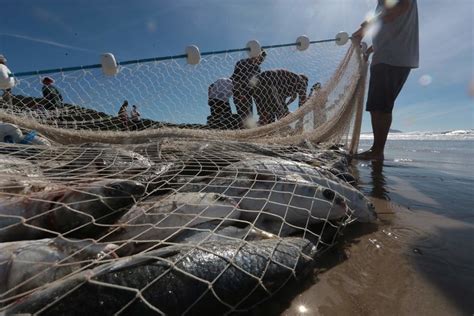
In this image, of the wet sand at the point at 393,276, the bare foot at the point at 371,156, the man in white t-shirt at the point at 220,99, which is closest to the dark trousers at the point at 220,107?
the man in white t-shirt at the point at 220,99

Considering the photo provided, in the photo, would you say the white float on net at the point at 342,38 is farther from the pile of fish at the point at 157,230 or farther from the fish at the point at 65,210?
the fish at the point at 65,210

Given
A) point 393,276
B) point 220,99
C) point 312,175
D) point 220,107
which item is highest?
point 220,99

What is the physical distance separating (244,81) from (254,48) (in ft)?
2.89

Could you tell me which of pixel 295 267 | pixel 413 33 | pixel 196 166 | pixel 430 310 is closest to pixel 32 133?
pixel 196 166

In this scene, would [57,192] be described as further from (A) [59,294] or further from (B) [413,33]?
(B) [413,33]

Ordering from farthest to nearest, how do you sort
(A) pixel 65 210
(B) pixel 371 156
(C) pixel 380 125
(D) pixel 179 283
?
(B) pixel 371 156 < (C) pixel 380 125 < (A) pixel 65 210 < (D) pixel 179 283

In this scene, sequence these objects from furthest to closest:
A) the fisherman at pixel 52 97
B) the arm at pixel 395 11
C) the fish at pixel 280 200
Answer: the fisherman at pixel 52 97
the arm at pixel 395 11
the fish at pixel 280 200

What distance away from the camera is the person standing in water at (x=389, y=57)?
5.26 meters

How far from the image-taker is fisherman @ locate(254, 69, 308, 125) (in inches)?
277

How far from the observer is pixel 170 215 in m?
2.02

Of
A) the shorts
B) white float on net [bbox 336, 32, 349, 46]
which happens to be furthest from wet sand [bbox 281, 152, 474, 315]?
white float on net [bbox 336, 32, 349, 46]

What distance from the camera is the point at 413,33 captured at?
540 cm

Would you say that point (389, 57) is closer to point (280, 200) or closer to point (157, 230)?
point (280, 200)

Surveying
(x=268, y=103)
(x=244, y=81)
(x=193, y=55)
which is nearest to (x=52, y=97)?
(x=193, y=55)
